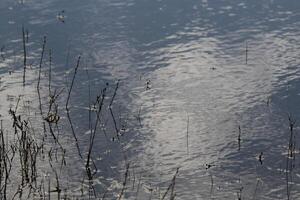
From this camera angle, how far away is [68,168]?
8.60 metres

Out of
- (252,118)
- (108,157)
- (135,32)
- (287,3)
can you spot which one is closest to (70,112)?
(108,157)

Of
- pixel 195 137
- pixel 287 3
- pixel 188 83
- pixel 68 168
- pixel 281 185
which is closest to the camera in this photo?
pixel 281 185

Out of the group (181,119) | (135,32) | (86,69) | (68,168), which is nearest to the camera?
(68,168)

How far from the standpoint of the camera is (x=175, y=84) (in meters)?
12.0

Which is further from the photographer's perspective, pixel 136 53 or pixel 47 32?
pixel 47 32

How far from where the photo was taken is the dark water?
8.45m

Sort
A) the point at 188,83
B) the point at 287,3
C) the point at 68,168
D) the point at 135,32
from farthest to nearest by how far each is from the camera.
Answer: the point at 287,3 < the point at 135,32 < the point at 188,83 < the point at 68,168

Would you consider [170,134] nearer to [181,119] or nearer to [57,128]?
[181,119]

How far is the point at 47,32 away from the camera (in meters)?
15.8

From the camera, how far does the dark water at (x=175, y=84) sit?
332 inches

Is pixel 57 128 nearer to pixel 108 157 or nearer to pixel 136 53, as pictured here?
pixel 108 157

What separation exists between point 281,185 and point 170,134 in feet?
7.65

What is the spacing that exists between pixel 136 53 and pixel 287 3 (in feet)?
20.1

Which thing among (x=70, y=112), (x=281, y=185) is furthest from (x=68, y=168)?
(x=281, y=185)
